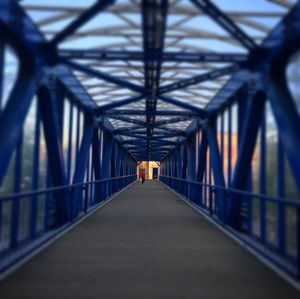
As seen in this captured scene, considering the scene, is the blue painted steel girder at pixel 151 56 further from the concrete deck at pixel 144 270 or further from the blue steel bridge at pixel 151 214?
the concrete deck at pixel 144 270

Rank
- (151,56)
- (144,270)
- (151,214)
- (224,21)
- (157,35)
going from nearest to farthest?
(144,270), (224,21), (157,35), (151,56), (151,214)

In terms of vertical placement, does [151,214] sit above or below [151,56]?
below

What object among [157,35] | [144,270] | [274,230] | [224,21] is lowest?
[144,270]

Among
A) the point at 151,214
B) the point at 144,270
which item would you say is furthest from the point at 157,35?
the point at 151,214

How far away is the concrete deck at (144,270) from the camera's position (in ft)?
13.2

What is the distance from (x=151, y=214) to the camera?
11.0m

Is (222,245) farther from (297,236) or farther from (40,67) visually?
(40,67)

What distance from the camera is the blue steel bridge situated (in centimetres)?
452

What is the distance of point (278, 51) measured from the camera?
631cm

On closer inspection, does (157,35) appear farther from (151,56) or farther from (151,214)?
(151,214)

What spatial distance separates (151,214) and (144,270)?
6148mm

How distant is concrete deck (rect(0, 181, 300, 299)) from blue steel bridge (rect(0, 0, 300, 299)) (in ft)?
0.08

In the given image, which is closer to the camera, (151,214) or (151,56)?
(151,56)

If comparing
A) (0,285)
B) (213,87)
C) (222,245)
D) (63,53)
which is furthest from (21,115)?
(213,87)
